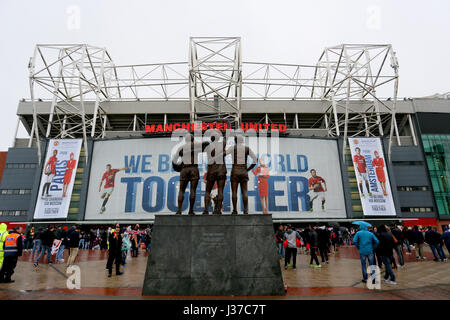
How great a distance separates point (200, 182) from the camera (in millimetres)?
29703

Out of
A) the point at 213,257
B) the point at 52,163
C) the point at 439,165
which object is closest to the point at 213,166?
the point at 213,257

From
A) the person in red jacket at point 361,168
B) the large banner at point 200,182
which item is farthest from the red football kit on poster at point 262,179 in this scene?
the person in red jacket at point 361,168

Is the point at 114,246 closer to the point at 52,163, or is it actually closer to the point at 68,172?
the point at 68,172

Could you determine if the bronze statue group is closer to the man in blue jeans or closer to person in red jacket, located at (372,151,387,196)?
the man in blue jeans

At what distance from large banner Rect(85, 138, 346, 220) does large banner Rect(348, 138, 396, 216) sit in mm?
2279

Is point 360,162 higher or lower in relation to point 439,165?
lower

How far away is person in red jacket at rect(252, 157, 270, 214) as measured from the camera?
95.5 feet

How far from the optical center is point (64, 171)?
30344 mm

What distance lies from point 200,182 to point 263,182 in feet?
24.4

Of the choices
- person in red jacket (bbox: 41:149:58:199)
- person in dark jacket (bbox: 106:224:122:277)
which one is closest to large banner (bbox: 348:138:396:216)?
person in dark jacket (bbox: 106:224:122:277)

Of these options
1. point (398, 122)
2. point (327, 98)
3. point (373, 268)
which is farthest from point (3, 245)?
point (398, 122)

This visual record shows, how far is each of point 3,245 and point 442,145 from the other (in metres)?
48.4

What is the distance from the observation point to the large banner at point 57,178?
28475mm

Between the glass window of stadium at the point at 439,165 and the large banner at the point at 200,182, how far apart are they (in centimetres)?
1523
